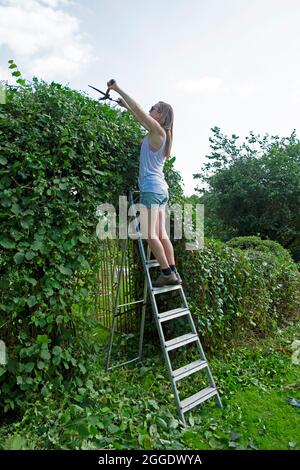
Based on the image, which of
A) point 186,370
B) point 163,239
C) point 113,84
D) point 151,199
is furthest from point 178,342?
point 113,84

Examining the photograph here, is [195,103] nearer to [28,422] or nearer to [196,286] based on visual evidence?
[196,286]

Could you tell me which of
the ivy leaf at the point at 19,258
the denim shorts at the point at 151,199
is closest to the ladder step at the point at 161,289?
the denim shorts at the point at 151,199

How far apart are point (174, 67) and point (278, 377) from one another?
4297 millimetres

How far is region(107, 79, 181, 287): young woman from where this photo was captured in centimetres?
289

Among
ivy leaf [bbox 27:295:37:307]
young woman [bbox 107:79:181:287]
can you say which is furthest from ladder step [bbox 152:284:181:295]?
ivy leaf [bbox 27:295:37:307]

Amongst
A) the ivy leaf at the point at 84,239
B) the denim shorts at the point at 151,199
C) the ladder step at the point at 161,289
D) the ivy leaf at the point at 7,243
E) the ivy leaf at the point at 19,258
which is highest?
the denim shorts at the point at 151,199

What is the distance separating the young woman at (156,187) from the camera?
289 centimetres

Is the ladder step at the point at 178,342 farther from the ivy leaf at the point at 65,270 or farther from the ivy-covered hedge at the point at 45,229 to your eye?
the ivy leaf at the point at 65,270

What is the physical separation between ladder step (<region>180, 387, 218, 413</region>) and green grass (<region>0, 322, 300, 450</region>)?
9 centimetres

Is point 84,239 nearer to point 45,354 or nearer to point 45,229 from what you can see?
point 45,229

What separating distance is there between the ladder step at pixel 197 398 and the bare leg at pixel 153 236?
3.41ft

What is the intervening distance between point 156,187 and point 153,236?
424 mm

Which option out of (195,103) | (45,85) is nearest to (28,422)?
(45,85)

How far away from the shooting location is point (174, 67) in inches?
199
